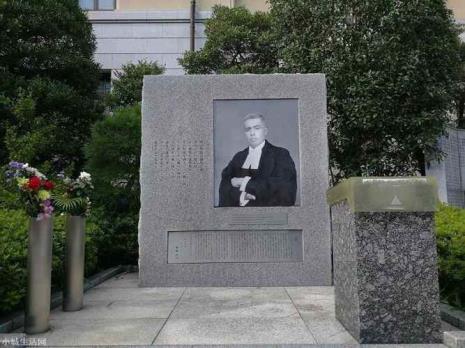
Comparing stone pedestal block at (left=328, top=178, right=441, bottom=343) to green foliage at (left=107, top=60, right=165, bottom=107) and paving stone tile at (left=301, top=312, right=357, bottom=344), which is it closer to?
paving stone tile at (left=301, top=312, right=357, bottom=344)

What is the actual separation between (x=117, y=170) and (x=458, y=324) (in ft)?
24.1

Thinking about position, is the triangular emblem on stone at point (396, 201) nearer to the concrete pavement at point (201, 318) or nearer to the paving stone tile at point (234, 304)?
the concrete pavement at point (201, 318)

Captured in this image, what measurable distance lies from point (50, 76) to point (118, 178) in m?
4.58

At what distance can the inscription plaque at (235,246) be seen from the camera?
7840mm

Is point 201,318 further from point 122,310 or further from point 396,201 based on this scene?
point 396,201

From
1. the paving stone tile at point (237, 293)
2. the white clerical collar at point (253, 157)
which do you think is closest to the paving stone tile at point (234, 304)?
the paving stone tile at point (237, 293)

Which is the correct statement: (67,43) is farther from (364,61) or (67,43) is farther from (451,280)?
(451,280)

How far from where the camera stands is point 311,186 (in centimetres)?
804

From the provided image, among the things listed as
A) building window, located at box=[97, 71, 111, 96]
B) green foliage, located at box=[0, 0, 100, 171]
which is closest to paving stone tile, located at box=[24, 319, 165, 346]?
green foliage, located at box=[0, 0, 100, 171]

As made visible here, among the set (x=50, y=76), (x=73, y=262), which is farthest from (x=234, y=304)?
(x=50, y=76)

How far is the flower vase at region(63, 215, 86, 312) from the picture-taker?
5820 millimetres

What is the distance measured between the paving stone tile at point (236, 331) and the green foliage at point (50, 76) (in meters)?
7.14

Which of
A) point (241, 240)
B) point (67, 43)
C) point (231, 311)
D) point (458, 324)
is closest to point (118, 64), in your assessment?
point (67, 43)

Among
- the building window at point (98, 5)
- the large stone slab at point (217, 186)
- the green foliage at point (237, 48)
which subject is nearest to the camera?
the large stone slab at point (217, 186)
